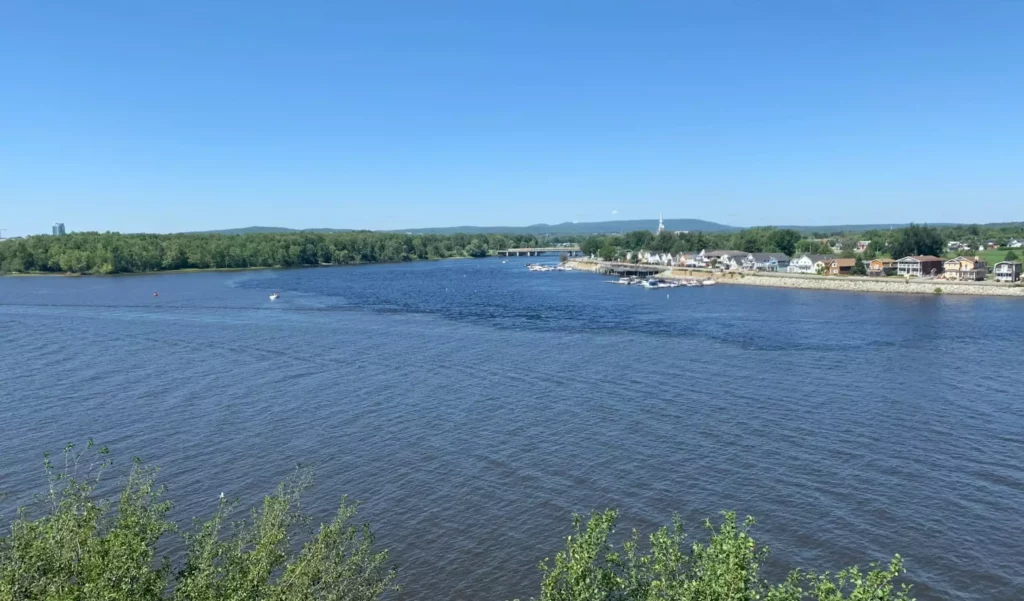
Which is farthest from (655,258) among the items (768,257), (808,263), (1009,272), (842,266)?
(1009,272)

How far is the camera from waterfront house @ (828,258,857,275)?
272 ft

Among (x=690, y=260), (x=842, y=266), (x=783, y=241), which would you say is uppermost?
(x=783, y=241)

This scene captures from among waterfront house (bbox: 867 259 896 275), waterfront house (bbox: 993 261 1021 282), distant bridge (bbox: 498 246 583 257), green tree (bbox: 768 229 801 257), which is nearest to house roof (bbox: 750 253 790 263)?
waterfront house (bbox: 867 259 896 275)

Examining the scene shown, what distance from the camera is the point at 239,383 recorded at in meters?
28.7

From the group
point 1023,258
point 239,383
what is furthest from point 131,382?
point 1023,258

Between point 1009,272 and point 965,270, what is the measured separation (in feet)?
13.1

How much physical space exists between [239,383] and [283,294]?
4228 cm

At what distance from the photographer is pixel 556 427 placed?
2250 cm

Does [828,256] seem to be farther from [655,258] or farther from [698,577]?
[698,577]

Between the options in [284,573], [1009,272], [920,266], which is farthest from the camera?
[920,266]

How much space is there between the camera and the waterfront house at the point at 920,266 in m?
77.6

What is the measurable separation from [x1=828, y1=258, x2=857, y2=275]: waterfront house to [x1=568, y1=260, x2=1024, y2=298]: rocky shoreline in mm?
4518

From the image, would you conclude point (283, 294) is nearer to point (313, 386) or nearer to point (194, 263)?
point (313, 386)

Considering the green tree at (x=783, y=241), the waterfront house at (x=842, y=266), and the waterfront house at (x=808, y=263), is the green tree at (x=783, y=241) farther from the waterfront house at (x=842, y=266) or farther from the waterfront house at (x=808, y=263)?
the waterfront house at (x=842, y=266)
